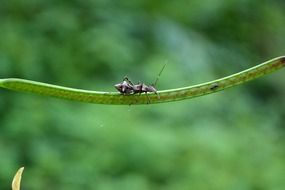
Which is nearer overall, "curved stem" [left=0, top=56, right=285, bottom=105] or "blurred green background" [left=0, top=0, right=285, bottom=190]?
"curved stem" [left=0, top=56, right=285, bottom=105]

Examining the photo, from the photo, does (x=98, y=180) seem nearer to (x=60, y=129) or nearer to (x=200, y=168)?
(x=60, y=129)

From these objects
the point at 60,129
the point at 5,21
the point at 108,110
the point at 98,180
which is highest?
the point at 5,21

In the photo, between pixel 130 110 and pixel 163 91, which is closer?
pixel 163 91

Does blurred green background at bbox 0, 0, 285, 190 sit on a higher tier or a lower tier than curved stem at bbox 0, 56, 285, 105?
higher

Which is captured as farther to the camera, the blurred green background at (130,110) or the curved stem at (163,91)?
the blurred green background at (130,110)

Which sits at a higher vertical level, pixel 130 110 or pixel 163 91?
pixel 130 110

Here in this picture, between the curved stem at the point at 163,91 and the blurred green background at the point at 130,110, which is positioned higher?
the blurred green background at the point at 130,110

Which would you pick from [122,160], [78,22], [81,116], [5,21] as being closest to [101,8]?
[78,22]

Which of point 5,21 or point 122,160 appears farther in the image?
point 5,21
